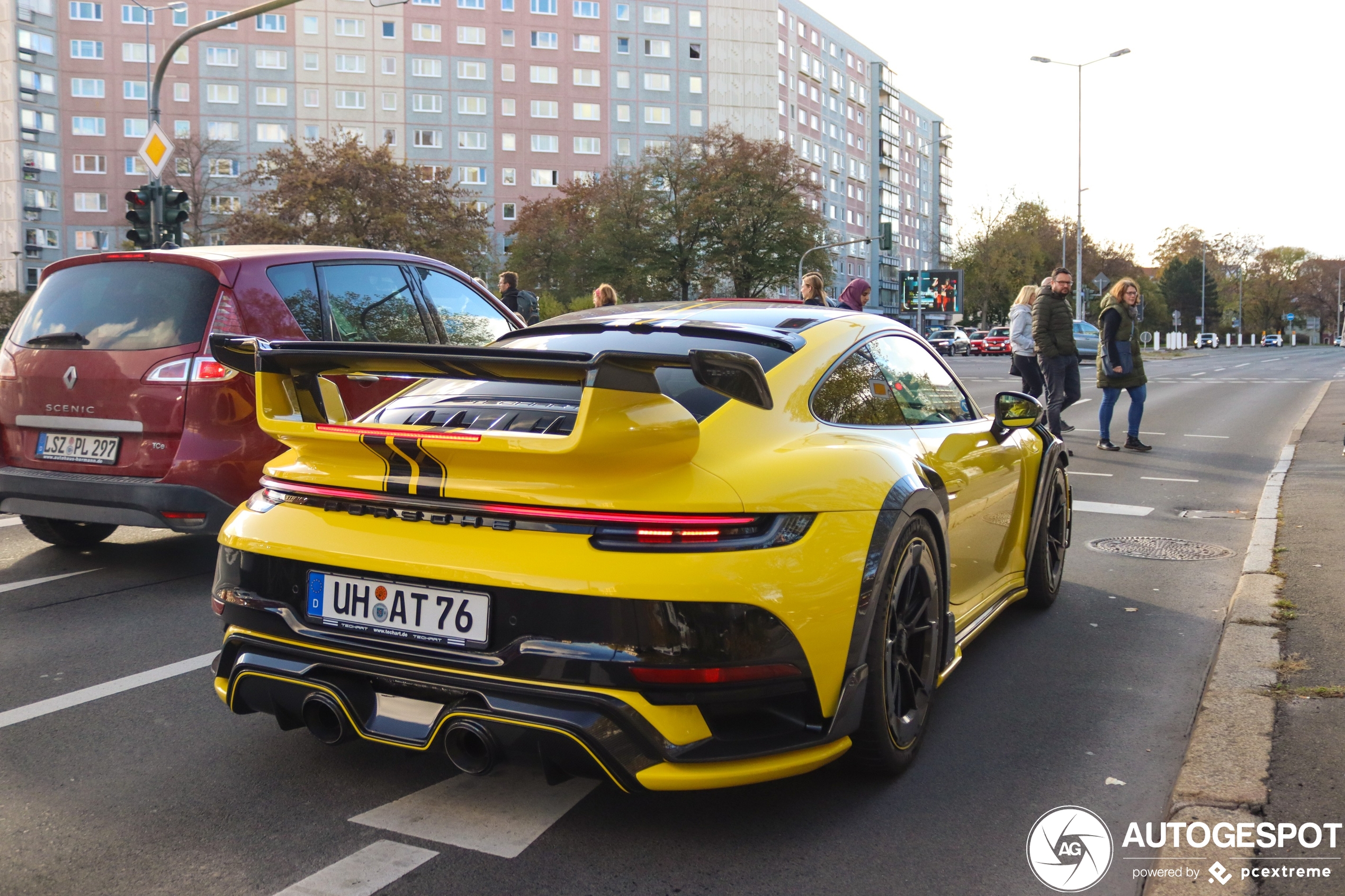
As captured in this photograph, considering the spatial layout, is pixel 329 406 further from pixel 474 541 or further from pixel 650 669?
pixel 650 669

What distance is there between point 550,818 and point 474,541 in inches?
32.2

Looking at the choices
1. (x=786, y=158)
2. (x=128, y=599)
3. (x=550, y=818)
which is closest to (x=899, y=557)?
(x=550, y=818)

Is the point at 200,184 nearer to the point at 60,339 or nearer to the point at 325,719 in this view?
the point at 60,339

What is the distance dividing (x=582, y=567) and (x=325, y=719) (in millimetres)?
840

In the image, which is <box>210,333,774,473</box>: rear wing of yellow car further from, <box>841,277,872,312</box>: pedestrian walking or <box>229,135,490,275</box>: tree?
<box>229,135,490,275</box>: tree

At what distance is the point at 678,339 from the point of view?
3715 mm

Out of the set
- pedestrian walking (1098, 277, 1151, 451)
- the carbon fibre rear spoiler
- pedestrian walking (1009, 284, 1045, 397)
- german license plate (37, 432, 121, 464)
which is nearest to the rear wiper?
german license plate (37, 432, 121, 464)

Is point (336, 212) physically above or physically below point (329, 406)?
above

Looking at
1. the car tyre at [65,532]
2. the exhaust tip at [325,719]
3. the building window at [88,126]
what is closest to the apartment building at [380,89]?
the building window at [88,126]

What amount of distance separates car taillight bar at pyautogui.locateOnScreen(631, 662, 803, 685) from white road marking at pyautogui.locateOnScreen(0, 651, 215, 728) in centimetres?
200

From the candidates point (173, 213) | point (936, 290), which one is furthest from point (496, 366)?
point (936, 290)

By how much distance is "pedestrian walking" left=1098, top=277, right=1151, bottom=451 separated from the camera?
12805mm

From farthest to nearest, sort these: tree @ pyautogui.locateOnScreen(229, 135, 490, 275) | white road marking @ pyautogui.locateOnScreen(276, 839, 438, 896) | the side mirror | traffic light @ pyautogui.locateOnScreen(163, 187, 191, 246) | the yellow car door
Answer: tree @ pyautogui.locateOnScreen(229, 135, 490, 275) → traffic light @ pyautogui.locateOnScreen(163, 187, 191, 246) → the side mirror → the yellow car door → white road marking @ pyautogui.locateOnScreen(276, 839, 438, 896)

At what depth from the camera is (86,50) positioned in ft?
257
